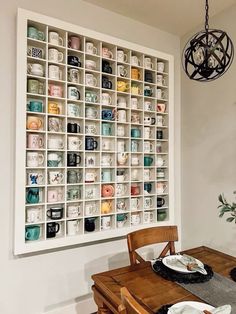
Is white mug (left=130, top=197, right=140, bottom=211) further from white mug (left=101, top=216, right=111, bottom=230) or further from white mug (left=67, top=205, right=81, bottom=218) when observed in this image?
white mug (left=67, top=205, right=81, bottom=218)

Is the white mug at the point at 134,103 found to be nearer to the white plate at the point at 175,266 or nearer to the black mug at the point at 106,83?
the black mug at the point at 106,83

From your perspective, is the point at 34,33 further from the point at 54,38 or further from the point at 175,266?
the point at 175,266

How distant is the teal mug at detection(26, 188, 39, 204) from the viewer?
1.74 metres

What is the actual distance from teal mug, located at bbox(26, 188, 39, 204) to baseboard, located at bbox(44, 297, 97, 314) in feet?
2.69

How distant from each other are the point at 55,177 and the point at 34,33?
3.24 ft

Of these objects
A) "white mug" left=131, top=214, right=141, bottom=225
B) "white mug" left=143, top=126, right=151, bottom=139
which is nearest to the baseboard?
"white mug" left=131, top=214, right=141, bottom=225

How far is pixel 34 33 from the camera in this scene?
1760mm

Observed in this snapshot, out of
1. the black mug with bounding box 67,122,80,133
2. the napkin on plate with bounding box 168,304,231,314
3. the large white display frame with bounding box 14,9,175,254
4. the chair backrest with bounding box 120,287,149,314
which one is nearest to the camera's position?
the chair backrest with bounding box 120,287,149,314

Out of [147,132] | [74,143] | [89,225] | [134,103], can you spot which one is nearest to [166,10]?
[134,103]

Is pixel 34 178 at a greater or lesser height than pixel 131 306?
greater

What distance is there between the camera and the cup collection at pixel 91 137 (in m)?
1.79

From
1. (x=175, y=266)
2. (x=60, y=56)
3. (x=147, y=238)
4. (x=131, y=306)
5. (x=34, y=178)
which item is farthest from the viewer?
(x=60, y=56)

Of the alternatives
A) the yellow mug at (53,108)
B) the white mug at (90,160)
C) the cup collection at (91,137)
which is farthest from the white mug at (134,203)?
the yellow mug at (53,108)

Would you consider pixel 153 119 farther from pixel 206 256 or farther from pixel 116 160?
pixel 206 256
